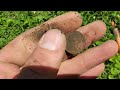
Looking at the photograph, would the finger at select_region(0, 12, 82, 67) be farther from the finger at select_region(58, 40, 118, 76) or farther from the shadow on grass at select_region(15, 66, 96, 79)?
the shadow on grass at select_region(15, 66, 96, 79)

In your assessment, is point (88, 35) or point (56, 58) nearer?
point (56, 58)

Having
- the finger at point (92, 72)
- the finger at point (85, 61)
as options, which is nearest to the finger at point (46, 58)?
the finger at point (85, 61)

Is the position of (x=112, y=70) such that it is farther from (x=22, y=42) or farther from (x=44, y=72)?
(x=44, y=72)

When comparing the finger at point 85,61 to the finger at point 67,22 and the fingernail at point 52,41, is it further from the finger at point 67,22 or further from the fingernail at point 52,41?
the fingernail at point 52,41

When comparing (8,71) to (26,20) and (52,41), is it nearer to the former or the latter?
(52,41)
